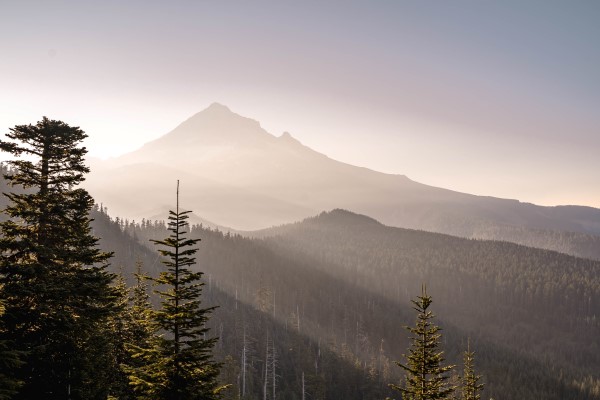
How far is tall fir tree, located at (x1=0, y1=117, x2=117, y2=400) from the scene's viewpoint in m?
18.6

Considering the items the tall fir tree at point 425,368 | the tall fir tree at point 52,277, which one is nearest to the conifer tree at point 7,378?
the tall fir tree at point 52,277

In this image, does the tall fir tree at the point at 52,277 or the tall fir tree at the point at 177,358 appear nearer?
the tall fir tree at the point at 177,358

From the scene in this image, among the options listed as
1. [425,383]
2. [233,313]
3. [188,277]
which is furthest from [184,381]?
[233,313]

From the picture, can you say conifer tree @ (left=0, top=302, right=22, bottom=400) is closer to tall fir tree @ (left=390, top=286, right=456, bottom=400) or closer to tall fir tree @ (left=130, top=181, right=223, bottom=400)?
tall fir tree @ (left=130, top=181, right=223, bottom=400)

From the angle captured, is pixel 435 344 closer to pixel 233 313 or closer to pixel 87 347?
pixel 87 347

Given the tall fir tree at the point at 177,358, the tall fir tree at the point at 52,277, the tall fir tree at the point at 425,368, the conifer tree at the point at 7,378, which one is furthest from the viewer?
the tall fir tree at the point at 425,368

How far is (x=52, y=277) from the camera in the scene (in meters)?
20.1

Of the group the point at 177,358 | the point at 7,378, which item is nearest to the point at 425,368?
the point at 177,358

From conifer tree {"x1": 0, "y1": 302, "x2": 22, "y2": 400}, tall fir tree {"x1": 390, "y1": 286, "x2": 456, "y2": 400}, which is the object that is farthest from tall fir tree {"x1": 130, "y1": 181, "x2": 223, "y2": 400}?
tall fir tree {"x1": 390, "y1": 286, "x2": 456, "y2": 400}

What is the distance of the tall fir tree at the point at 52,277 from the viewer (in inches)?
731

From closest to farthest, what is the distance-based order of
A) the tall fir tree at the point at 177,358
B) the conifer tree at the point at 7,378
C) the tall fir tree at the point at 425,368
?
the conifer tree at the point at 7,378, the tall fir tree at the point at 177,358, the tall fir tree at the point at 425,368

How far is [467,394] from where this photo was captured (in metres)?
31.7

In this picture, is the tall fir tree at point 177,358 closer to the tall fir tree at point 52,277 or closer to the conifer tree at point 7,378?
the conifer tree at point 7,378

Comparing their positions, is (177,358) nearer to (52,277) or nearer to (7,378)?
(7,378)
